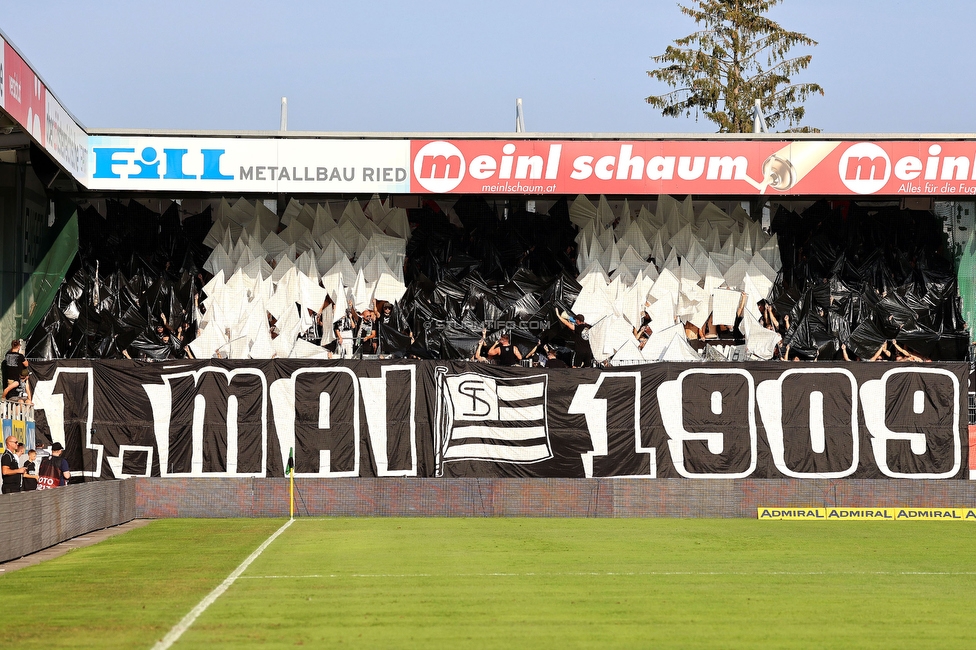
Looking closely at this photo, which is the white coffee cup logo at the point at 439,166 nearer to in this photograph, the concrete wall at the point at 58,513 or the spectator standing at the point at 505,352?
the spectator standing at the point at 505,352

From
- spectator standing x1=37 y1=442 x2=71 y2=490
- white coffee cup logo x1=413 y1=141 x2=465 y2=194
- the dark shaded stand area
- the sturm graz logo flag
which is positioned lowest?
spectator standing x1=37 y1=442 x2=71 y2=490

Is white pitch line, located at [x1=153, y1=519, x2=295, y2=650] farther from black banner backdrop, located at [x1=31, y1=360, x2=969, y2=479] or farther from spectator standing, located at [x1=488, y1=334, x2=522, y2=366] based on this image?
spectator standing, located at [x1=488, y1=334, x2=522, y2=366]

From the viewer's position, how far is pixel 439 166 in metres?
27.8

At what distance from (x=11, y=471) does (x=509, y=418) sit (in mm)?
10680

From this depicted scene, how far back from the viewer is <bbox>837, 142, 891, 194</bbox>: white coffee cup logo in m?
27.9

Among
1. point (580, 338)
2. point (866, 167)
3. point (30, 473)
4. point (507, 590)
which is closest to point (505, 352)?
point (580, 338)

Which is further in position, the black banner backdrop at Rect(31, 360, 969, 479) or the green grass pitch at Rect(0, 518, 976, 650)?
the black banner backdrop at Rect(31, 360, 969, 479)

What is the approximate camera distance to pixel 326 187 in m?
27.6

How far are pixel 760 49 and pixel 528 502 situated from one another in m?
30.7

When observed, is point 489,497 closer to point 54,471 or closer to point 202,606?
point 54,471

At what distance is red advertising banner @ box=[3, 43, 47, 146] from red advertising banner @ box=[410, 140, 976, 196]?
896cm

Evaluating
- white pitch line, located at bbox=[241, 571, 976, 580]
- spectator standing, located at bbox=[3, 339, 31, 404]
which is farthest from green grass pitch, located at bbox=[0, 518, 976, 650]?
spectator standing, located at bbox=[3, 339, 31, 404]

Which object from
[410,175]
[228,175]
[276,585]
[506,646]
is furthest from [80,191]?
[506,646]

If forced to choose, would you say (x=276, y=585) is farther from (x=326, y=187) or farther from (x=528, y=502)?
(x=326, y=187)
